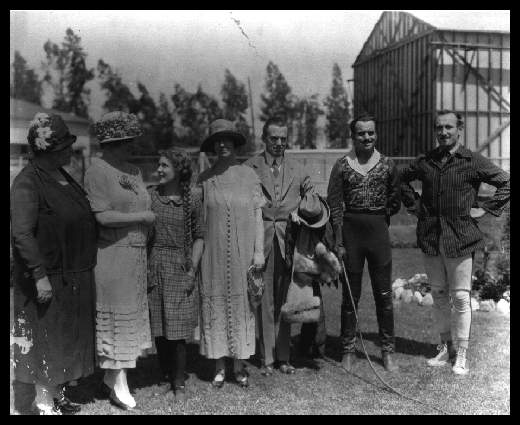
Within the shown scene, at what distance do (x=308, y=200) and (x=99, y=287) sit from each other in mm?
1888

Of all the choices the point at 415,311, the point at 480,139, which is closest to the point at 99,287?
the point at 415,311

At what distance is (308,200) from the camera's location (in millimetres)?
5000

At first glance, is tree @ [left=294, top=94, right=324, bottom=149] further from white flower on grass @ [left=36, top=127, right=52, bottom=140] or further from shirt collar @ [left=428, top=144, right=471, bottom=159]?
white flower on grass @ [left=36, top=127, right=52, bottom=140]

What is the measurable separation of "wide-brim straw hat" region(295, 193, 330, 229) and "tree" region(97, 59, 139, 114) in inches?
768

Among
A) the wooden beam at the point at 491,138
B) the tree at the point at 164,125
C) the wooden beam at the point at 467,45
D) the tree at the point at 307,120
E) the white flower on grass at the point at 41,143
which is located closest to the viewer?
the white flower on grass at the point at 41,143

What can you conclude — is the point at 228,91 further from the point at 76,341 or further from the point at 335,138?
the point at 76,341

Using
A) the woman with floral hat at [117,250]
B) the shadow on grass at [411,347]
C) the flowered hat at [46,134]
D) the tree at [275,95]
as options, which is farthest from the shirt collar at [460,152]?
the tree at [275,95]

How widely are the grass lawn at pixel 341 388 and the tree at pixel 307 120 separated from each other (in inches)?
623

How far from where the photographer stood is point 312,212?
16.3 ft

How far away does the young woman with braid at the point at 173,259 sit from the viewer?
174 inches

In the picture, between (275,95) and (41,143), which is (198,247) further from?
(275,95)

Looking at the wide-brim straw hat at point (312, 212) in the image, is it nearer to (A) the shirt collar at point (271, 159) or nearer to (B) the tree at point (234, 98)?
(A) the shirt collar at point (271, 159)
